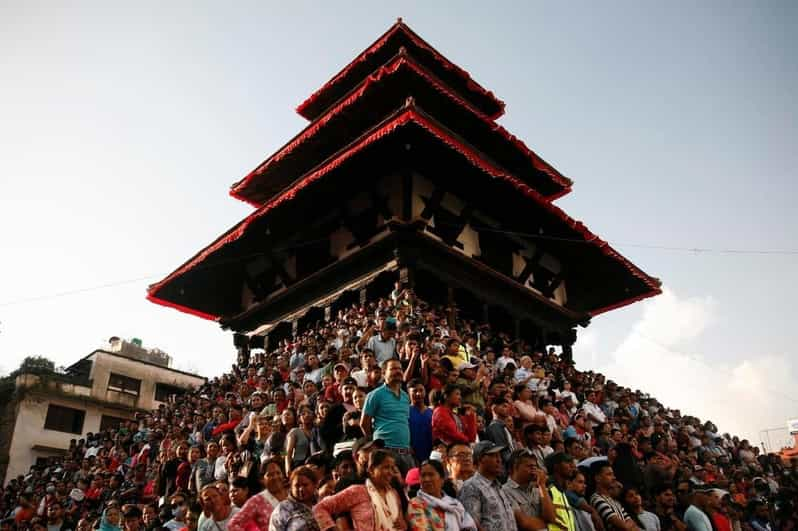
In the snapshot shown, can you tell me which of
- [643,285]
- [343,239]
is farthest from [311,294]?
[643,285]

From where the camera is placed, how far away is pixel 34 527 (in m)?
11.3

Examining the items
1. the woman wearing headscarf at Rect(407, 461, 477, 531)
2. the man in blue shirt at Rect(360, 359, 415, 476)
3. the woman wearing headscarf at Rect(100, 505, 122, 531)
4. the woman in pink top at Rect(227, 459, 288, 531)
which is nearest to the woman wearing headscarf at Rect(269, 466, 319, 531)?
the woman in pink top at Rect(227, 459, 288, 531)

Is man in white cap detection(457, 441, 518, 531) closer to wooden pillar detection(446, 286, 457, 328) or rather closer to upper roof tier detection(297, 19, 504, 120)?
wooden pillar detection(446, 286, 457, 328)

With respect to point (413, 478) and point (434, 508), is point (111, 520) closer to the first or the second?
point (413, 478)

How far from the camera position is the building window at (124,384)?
101 ft

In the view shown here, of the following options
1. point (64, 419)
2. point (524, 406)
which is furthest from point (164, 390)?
point (524, 406)

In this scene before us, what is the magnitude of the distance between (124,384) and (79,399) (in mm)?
2691

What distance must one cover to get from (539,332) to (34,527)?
1374 centimetres

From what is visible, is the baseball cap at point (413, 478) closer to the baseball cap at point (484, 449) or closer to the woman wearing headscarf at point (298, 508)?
the baseball cap at point (484, 449)

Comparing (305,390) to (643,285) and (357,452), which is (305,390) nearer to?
(357,452)

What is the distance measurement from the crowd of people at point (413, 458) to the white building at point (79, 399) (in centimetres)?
1241

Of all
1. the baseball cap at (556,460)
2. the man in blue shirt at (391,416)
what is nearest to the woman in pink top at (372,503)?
the man in blue shirt at (391,416)

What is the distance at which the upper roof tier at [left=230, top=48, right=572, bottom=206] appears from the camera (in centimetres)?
1847

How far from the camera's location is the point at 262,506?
4707 millimetres
